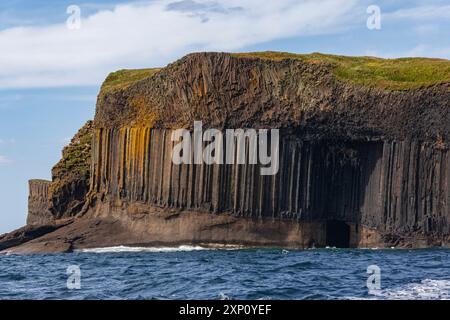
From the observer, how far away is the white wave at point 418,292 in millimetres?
28125

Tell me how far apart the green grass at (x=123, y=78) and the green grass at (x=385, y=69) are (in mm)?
9093

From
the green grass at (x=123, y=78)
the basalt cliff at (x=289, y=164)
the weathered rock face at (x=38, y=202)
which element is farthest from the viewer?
the weathered rock face at (x=38, y=202)

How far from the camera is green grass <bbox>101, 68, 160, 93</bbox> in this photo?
227ft

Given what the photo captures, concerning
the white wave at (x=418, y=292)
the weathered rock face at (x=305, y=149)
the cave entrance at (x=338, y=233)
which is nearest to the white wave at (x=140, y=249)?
the weathered rock face at (x=305, y=149)

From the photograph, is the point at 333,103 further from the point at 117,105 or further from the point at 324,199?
the point at 117,105

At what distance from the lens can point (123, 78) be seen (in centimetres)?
7231

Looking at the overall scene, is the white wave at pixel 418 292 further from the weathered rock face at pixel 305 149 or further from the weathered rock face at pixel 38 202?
the weathered rock face at pixel 38 202

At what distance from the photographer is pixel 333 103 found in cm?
6109

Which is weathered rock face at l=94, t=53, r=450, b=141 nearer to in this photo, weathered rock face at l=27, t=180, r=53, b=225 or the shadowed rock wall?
the shadowed rock wall

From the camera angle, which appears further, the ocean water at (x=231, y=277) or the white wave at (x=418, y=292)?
the ocean water at (x=231, y=277)
